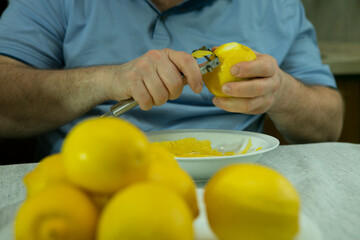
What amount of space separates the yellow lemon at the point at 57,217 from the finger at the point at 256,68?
1.68 feet

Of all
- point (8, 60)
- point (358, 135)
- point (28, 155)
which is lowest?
point (358, 135)

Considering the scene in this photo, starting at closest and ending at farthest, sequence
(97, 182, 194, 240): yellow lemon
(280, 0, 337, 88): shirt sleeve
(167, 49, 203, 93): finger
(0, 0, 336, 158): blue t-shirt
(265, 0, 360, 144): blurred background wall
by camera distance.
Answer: (97, 182, 194, 240): yellow lemon → (167, 49, 203, 93): finger → (0, 0, 336, 158): blue t-shirt → (280, 0, 337, 88): shirt sleeve → (265, 0, 360, 144): blurred background wall

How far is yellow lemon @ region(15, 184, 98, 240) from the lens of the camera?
0.92ft

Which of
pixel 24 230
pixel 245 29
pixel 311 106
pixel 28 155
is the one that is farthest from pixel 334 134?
pixel 24 230

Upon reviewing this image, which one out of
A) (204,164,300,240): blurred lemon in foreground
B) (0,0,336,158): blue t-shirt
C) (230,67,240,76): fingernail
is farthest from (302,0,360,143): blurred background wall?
(204,164,300,240): blurred lemon in foreground

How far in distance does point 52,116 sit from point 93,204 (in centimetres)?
75

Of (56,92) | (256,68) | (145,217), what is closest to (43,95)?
(56,92)

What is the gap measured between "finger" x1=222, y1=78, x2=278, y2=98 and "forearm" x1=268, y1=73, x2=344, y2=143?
17cm

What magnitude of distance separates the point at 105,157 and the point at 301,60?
1088 mm

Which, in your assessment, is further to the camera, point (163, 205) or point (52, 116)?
point (52, 116)

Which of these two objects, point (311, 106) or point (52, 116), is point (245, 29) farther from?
point (52, 116)

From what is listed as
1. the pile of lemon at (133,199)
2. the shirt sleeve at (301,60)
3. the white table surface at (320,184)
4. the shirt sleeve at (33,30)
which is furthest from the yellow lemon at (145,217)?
the shirt sleeve at (301,60)

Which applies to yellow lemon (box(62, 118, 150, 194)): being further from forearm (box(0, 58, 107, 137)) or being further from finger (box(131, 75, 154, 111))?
forearm (box(0, 58, 107, 137))

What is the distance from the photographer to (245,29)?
1158mm
